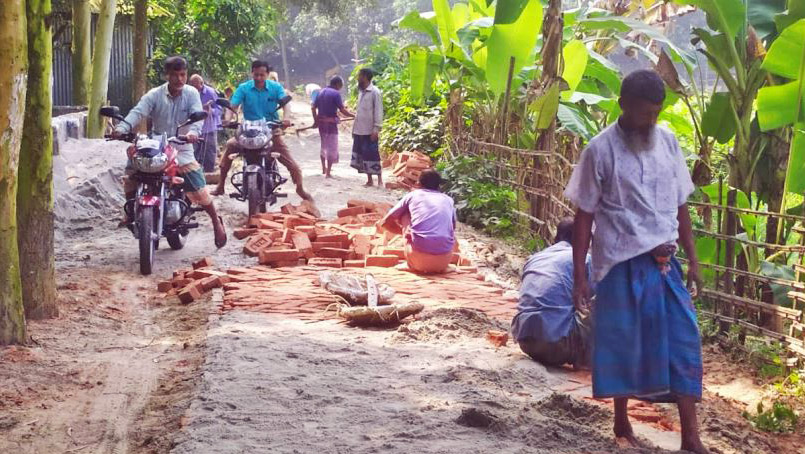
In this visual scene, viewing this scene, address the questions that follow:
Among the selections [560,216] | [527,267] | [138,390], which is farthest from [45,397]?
[560,216]

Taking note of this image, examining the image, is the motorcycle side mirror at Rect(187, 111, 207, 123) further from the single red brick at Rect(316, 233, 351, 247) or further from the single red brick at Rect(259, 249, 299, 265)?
the single red brick at Rect(316, 233, 351, 247)

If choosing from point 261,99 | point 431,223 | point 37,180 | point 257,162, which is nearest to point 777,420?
point 431,223

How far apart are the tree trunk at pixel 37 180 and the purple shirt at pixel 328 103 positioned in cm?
964

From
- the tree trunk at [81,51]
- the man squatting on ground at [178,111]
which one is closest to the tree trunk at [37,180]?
the man squatting on ground at [178,111]

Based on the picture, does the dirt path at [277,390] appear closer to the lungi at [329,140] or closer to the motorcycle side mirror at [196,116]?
the motorcycle side mirror at [196,116]

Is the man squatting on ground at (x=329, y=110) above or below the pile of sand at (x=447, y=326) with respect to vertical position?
above

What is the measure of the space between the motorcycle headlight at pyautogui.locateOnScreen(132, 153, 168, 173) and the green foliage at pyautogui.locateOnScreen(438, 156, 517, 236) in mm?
4392

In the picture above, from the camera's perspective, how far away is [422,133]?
18719mm

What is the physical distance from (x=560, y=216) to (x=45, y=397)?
5.60m

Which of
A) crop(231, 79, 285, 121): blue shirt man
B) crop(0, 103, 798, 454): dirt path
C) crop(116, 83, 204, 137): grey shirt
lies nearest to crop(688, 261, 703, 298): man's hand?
crop(0, 103, 798, 454): dirt path

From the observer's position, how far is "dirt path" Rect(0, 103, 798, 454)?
4.33 m

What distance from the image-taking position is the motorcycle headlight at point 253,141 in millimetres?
10797

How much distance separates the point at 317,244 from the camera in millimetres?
9336

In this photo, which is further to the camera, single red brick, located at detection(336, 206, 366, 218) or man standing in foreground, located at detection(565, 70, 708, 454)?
single red brick, located at detection(336, 206, 366, 218)
